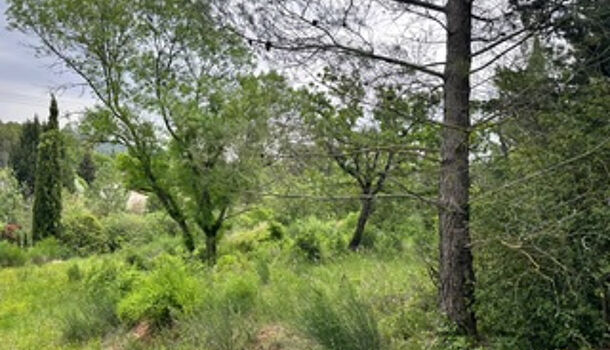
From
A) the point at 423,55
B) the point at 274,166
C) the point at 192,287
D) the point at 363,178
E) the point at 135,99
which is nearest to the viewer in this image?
the point at 423,55

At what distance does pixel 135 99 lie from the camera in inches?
374

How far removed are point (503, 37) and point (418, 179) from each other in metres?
1.57

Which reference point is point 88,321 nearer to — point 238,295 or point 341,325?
point 238,295

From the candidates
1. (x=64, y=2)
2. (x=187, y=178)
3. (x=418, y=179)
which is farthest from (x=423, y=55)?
(x=64, y=2)

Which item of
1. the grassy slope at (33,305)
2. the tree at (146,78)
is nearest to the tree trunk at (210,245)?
the tree at (146,78)

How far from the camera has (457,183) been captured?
354 cm

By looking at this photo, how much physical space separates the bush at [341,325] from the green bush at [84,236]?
13.8m

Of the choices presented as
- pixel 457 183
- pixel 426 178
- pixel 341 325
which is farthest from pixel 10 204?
pixel 457 183

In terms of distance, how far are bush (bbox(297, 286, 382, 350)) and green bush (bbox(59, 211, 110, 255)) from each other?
13804 mm

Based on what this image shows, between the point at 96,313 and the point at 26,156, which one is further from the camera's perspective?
the point at 26,156

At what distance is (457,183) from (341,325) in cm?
132

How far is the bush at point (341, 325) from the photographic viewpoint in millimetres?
3514

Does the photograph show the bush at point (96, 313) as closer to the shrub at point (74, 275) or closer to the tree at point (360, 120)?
the shrub at point (74, 275)

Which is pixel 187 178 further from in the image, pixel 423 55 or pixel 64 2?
pixel 423 55
